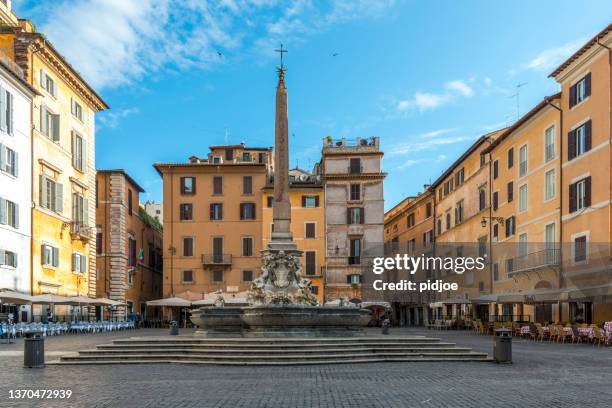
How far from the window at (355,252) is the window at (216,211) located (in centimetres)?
1074

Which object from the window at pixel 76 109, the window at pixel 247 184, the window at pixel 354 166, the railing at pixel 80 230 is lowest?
the railing at pixel 80 230

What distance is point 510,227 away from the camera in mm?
43781

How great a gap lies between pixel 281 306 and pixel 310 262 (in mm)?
36456

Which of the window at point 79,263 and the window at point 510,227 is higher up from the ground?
the window at point 510,227

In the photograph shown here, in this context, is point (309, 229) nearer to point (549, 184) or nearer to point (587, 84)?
point (549, 184)

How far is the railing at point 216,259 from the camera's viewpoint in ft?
189

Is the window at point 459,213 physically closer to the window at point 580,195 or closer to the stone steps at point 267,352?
the window at point 580,195

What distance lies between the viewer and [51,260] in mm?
39500

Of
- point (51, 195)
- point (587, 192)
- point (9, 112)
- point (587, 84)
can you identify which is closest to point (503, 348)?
point (587, 192)

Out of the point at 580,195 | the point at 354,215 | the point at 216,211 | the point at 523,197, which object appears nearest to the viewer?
the point at 580,195

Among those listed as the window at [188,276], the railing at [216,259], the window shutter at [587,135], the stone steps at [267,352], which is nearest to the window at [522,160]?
the window shutter at [587,135]

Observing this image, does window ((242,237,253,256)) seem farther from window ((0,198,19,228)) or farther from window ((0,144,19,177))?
window ((0,144,19,177))

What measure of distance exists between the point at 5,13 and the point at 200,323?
23.9 metres

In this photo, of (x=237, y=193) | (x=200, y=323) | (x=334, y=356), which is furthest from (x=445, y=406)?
(x=237, y=193)
